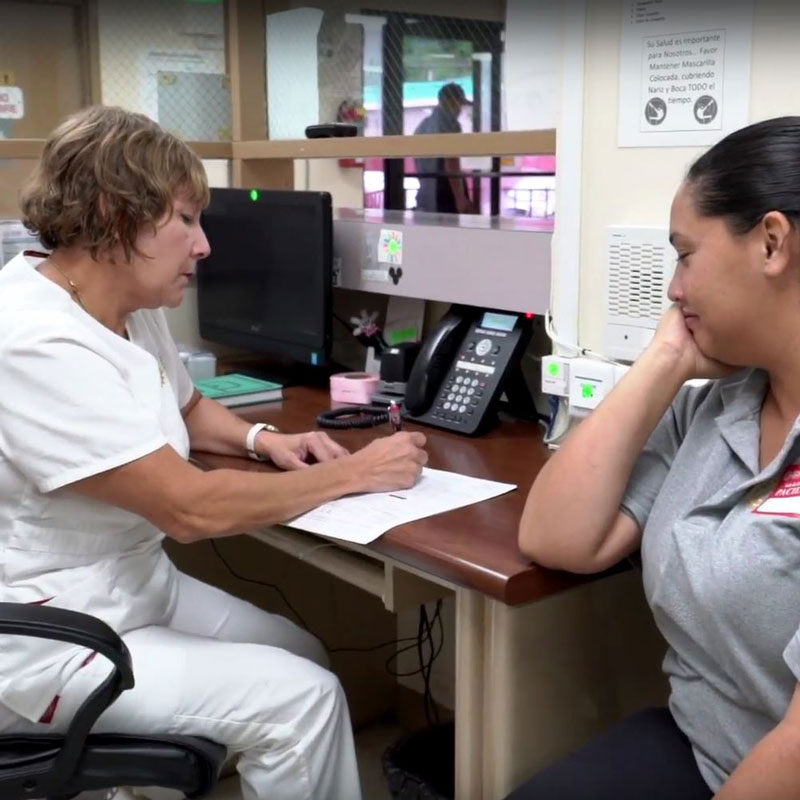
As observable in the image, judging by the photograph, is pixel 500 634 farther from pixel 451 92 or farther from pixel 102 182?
pixel 451 92

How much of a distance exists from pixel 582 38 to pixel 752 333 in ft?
2.28

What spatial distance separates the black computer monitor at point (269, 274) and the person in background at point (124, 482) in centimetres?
60

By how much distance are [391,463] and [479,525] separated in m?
0.22

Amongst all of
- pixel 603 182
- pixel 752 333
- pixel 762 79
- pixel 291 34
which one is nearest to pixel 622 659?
pixel 752 333

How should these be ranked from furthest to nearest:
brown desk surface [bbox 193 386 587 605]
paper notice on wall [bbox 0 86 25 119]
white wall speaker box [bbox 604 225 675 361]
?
paper notice on wall [bbox 0 86 25 119] < white wall speaker box [bbox 604 225 675 361] < brown desk surface [bbox 193 386 587 605]

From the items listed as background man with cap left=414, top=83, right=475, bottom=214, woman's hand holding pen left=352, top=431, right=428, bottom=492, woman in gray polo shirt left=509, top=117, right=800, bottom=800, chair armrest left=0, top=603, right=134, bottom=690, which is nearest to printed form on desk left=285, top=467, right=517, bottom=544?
woman's hand holding pen left=352, top=431, right=428, bottom=492

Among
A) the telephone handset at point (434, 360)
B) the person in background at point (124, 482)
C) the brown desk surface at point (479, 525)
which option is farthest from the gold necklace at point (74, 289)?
the telephone handset at point (434, 360)

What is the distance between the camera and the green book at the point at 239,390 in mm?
2170

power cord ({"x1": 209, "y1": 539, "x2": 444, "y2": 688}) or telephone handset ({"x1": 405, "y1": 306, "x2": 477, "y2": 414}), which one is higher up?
telephone handset ({"x1": 405, "y1": 306, "x2": 477, "y2": 414})

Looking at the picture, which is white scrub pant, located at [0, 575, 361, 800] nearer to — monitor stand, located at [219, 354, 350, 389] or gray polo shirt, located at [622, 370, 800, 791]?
gray polo shirt, located at [622, 370, 800, 791]

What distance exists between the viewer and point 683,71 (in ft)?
5.04

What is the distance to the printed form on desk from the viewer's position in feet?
4.69

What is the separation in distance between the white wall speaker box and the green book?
2.61 ft

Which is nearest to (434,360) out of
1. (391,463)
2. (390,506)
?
(391,463)
